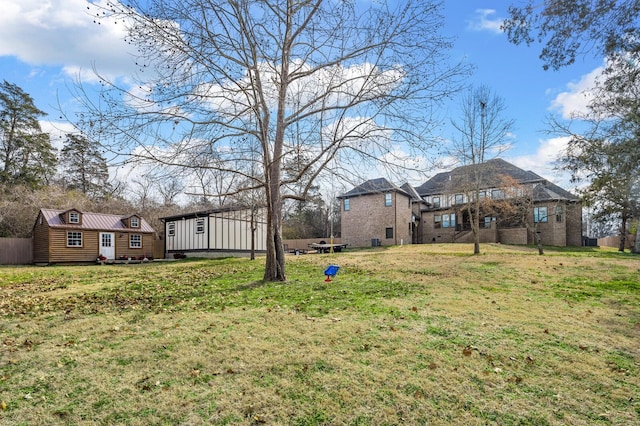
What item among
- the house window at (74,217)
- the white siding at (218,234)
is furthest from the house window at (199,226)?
the house window at (74,217)

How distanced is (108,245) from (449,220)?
98.5ft

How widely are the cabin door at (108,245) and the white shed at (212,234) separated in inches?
184

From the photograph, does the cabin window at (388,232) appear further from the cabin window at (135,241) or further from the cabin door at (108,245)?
the cabin door at (108,245)

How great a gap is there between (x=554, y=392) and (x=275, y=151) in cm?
822

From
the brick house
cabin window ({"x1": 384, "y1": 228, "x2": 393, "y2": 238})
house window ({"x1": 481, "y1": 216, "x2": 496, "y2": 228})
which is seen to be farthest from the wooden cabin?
house window ({"x1": 481, "y1": 216, "x2": 496, "y2": 228})

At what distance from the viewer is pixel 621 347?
476cm

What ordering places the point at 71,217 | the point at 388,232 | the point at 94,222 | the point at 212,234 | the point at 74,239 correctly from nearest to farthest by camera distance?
the point at 71,217, the point at 74,239, the point at 94,222, the point at 212,234, the point at 388,232

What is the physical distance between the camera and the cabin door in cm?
2480

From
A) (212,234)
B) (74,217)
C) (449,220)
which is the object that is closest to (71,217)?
(74,217)

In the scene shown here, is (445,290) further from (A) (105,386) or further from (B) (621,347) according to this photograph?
(A) (105,386)

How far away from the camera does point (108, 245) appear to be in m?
25.2

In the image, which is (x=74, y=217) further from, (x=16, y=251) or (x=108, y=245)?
(x=16, y=251)

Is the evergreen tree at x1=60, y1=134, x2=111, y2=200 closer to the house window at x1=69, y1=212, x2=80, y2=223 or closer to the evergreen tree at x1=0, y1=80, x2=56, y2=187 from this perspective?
the evergreen tree at x1=0, y1=80, x2=56, y2=187

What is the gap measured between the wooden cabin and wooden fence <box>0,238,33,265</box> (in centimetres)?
56
